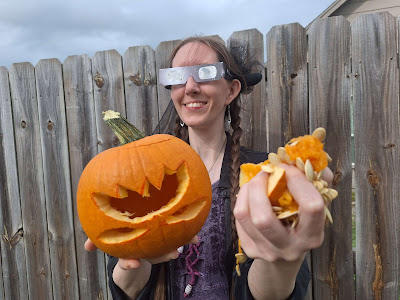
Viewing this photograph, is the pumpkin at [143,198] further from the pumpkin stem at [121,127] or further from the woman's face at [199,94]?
the woman's face at [199,94]

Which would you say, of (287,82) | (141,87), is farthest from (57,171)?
(287,82)

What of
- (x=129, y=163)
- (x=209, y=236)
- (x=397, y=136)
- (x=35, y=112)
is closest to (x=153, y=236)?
(x=129, y=163)

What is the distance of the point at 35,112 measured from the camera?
117 inches

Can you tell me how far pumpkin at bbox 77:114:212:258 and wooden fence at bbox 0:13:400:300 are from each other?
102cm

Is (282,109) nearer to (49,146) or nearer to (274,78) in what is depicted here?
(274,78)

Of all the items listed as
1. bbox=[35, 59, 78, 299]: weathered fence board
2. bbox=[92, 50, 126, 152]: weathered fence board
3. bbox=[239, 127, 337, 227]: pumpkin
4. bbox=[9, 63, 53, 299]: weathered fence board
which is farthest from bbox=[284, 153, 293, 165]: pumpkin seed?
bbox=[9, 63, 53, 299]: weathered fence board

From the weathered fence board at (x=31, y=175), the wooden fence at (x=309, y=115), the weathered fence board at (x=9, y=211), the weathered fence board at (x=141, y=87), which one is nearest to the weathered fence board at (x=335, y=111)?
the wooden fence at (x=309, y=115)

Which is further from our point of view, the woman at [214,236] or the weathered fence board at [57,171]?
the weathered fence board at [57,171]

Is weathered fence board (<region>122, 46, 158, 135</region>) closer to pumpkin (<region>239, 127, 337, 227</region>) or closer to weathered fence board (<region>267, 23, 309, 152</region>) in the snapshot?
weathered fence board (<region>267, 23, 309, 152</region>)

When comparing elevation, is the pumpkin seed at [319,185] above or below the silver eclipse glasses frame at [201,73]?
below

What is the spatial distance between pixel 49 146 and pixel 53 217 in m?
0.66

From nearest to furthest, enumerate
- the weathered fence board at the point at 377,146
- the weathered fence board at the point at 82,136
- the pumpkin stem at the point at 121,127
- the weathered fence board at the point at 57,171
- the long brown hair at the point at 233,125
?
the pumpkin stem at the point at 121,127 < the long brown hair at the point at 233,125 < the weathered fence board at the point at 377,146 < the weathered fence board at the point at 82,136 < the weathered fence board at the point at 57,171

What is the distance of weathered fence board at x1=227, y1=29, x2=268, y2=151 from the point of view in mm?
2230

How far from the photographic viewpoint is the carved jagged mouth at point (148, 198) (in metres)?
1.14
